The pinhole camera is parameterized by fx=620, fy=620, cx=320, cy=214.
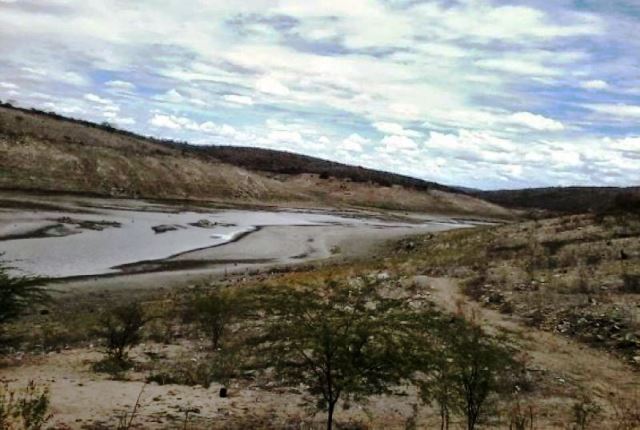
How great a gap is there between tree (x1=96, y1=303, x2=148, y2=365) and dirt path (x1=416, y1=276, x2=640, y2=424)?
923 centimetres

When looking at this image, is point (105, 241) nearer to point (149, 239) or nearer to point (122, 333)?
point (149, 239)

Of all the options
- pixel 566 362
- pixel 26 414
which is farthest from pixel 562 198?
pixel 26 414

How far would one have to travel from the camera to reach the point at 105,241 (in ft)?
121

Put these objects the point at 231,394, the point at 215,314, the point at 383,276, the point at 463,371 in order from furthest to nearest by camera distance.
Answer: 1. the point at 383,276
2. the point at 215,314
3. the point at 231,394
4. the point at 463,371

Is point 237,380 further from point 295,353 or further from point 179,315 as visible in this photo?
point 179,315

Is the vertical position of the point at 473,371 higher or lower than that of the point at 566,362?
higher

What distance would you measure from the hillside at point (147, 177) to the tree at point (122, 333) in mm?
46005

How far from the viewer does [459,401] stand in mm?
11188

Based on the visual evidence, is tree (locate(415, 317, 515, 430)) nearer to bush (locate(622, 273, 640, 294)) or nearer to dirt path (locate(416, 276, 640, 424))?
dirt path (locate(416, 276, 640, 424))

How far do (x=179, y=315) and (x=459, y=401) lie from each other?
1061cm

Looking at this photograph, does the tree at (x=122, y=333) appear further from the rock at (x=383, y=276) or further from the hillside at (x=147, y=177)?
the hillside at (x=147, y=177)

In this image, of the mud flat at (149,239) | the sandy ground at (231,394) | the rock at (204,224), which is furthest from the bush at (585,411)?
the rock at (204,224)

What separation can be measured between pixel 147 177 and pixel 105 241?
133ft

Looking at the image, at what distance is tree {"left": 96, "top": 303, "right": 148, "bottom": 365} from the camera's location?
47.6 feet
